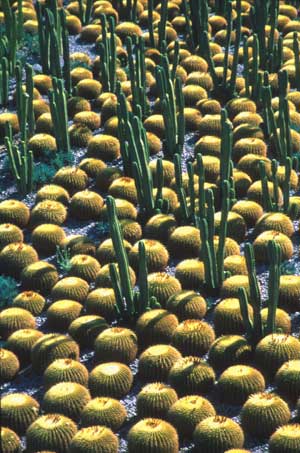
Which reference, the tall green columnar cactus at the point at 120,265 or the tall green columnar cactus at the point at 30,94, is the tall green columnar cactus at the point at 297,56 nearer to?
the tall green columnar cactus at the point at 30,94

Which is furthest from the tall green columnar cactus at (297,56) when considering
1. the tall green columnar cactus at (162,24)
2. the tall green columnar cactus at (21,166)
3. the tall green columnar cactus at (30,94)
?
the tall green columnar cactus at (21,166)

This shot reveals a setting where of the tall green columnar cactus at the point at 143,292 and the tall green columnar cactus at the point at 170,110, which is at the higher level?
the tall green columnar cactus at the point at 170,110

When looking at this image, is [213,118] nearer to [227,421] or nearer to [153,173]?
[153,173]

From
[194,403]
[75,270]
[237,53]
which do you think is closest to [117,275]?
[75,270]

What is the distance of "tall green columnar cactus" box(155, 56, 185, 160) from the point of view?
13234 millimetres

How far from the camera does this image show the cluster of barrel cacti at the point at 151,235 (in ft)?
32.7

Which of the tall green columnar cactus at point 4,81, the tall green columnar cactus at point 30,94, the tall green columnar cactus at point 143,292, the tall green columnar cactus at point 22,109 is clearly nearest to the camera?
the tall green columnar cactus at point 143,292

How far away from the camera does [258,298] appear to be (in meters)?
10.7

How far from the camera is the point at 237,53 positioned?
1443cm

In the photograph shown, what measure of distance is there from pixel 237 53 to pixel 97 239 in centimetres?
320

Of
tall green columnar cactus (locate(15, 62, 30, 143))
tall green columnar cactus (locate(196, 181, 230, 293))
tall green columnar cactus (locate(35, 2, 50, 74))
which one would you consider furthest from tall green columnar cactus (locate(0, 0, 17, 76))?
tall green columnar cactus (locate(196, 181, 230, 293))

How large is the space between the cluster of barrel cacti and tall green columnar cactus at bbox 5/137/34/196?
0.02m

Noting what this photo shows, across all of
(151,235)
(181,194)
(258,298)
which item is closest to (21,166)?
(151,235)

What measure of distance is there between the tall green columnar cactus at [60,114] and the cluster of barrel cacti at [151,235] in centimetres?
2
